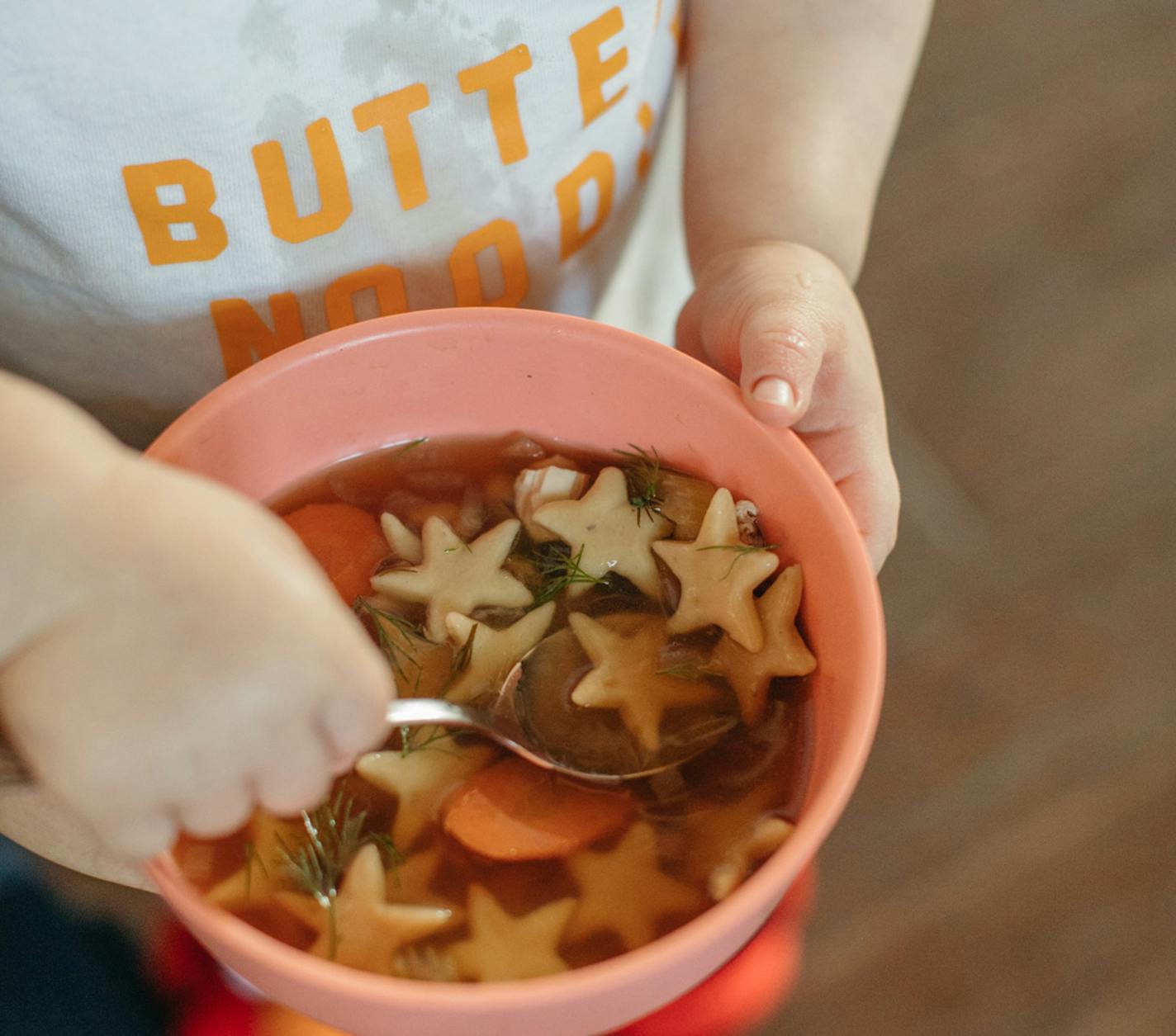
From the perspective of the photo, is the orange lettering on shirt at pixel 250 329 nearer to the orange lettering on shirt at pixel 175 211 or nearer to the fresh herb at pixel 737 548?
the orange lettering on shirt at pixel 175 211

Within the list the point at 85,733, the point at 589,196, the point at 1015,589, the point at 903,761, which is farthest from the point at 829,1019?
the point at 85,733

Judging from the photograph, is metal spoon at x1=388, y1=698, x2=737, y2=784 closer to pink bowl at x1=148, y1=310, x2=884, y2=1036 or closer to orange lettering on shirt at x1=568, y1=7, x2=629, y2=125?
pink bowl at x1=148, y1=310, x2=884, y2=1036

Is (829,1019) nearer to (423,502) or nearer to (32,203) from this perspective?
(423,502)

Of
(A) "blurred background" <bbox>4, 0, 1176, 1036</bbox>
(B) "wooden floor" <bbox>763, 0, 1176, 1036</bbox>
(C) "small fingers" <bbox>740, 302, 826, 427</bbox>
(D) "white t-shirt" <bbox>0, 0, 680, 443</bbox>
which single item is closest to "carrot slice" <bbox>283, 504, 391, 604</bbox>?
(D) "white t-shirt" <bbox>0, 0, 680, 443</bbox>

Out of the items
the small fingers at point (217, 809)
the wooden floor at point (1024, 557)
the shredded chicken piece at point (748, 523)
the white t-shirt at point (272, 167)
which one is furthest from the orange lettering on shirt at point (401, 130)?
the wooden floor at point (1024, 557)

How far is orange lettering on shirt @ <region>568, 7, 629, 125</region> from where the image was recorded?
60 cm

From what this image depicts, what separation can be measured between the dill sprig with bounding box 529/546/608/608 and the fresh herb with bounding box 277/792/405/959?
5.4 inches

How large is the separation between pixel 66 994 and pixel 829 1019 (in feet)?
2.14

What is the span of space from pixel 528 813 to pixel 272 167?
0.33 m

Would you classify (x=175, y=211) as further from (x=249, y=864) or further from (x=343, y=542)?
(x=249, y=864)

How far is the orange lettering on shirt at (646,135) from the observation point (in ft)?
2.25

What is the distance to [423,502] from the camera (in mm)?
615

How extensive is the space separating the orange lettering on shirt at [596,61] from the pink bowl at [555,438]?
16cm

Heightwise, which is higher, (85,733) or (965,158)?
(85,733)
